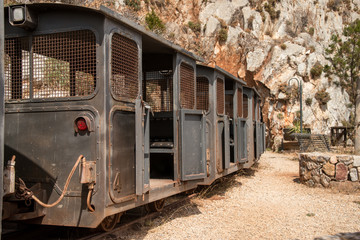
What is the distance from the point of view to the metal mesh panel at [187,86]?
6570mm

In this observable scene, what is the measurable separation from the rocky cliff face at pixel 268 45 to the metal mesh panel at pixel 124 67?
21.9 metres

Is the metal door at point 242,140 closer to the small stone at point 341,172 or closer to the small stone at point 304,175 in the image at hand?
the small stone at point 304,175

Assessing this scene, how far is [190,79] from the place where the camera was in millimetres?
6980

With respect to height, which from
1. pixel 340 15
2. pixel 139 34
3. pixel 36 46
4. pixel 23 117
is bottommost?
pixel 23 117

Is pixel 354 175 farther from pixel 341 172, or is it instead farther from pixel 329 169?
pixel 329 169

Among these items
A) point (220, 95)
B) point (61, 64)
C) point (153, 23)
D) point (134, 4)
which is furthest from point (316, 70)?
point (61, 64)

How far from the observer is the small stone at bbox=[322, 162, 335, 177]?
32.5ft

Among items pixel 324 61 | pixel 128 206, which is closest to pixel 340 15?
pixel 324 61

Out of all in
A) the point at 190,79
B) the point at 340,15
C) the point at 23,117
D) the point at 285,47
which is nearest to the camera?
the point at 23,117

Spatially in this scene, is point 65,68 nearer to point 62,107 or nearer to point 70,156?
point 62,107

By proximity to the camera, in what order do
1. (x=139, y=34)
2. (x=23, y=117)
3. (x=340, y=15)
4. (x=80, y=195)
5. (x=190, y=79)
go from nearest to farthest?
(x=80, y=195) < (x=23, y=117) < (x=139, y=34) < (x=190, y=79) < (x=340, y=15)

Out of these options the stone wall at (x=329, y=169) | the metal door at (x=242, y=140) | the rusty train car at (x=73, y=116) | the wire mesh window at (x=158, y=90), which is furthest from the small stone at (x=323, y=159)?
the rusty train car at (x=73, y=116)

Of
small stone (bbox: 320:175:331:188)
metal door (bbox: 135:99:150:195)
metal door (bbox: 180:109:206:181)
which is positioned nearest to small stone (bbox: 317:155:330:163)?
small stone (bbox: 320:175:331:188)

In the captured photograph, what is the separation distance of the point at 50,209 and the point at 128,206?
1016 mm
